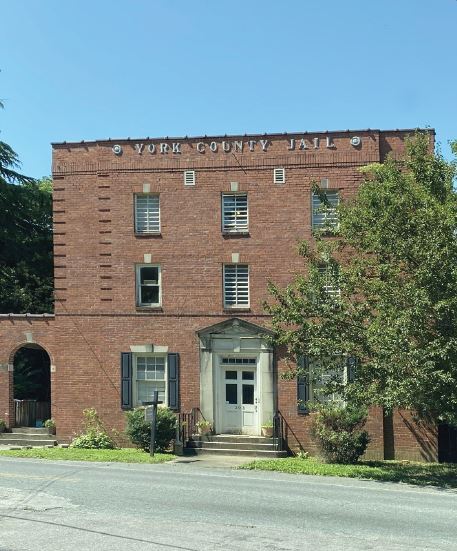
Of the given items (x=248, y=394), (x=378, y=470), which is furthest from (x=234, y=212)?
(x=378, y=470)

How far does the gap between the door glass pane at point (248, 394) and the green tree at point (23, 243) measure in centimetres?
1148

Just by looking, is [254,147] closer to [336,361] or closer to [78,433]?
[336,361]

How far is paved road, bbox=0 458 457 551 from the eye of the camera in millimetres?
9586

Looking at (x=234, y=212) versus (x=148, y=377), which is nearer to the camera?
(x=234, y=212)

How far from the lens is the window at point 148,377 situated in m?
25.3

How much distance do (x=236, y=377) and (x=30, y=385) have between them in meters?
9.24

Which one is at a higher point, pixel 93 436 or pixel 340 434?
pixel 340 434

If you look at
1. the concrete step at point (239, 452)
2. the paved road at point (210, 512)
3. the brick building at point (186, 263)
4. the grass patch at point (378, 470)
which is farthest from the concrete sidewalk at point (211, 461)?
the paved road at point (210, 512)

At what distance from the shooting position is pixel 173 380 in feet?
81.7

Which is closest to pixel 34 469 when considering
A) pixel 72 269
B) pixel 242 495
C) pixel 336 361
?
pixel 242 495

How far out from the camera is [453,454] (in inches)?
938

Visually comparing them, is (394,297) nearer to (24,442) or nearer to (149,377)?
(149,377)

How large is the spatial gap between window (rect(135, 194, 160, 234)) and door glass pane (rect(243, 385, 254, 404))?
631cm

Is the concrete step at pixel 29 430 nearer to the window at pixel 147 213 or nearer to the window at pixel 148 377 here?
the window at pixel 148 377
